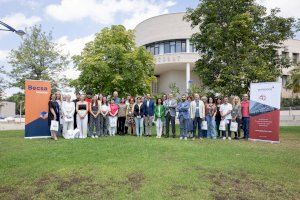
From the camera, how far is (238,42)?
20.2m

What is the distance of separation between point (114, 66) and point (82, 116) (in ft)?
52.0

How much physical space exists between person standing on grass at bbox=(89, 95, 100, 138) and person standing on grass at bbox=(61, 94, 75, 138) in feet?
2.70

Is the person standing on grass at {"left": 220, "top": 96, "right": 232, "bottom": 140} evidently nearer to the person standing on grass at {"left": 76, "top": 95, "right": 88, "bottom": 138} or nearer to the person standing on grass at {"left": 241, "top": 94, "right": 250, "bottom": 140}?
the person standing on grass at {"left": 241, "top": 94, "right": 250, "bottom": 140}

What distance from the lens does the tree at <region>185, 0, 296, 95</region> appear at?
19328 millimetres

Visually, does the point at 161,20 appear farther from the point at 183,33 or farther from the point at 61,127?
the point at 61,127

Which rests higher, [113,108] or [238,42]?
[238,42]

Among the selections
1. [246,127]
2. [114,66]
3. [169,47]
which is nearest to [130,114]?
[246,127]

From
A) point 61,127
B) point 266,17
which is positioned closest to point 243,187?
point 61,127

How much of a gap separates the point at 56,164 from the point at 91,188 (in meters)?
1.93

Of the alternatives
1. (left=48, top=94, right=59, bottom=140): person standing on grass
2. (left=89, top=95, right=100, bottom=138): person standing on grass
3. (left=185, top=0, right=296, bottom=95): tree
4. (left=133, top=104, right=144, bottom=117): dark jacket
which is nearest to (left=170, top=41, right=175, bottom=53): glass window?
(left=185, top=0, right=296, bottom=95): tree

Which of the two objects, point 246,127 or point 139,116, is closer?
point 246,127

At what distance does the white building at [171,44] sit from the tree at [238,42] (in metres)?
21.8

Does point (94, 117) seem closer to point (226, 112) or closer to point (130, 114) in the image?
point (130, 114)

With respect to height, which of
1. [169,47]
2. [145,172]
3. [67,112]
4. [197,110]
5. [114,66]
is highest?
[169,47]
